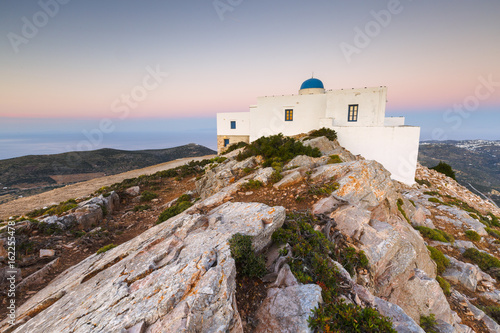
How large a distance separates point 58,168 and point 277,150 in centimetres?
4501

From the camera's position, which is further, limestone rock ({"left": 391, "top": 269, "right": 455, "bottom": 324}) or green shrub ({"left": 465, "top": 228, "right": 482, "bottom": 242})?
green shrub ({"left": 465, "top": 228, "right": 482, "bottom": 242})

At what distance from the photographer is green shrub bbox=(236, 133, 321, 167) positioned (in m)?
12.1

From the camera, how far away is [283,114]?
25.3 m

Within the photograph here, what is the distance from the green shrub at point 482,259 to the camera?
10.2m

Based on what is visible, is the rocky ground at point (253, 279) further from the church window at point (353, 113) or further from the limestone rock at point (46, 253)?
the church window at point (353, 113)

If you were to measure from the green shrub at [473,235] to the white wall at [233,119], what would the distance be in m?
24.3

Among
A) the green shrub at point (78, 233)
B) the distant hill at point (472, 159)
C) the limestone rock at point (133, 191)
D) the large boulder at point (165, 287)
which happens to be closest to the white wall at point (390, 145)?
the large boulder at point (165, 287)

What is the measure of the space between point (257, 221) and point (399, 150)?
20030 mm

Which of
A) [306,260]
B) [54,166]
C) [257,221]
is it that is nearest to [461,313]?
[306,260]

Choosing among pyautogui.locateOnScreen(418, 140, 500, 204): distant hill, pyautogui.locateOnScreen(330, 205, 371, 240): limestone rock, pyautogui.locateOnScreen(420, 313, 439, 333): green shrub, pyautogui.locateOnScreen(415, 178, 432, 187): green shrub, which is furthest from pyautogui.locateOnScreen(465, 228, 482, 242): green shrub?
pyautogui.locateOnScreen(418, 140, 500, 204): distant hill

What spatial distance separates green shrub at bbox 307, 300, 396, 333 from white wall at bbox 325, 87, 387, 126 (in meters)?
21.7

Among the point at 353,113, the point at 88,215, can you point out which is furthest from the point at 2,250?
the point at 353,113

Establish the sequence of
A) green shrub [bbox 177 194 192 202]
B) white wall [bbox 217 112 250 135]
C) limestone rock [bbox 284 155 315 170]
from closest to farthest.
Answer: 1. limestone rock [bbox 284 155 315 170]
2. green shrub [bbox 177 194 192 202]
3. white wall [bbox 217 112 250 135]

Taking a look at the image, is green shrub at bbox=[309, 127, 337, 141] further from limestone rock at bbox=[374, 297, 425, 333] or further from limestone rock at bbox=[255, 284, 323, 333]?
limestone rock at bbox=[255, 284, 323, 333]
